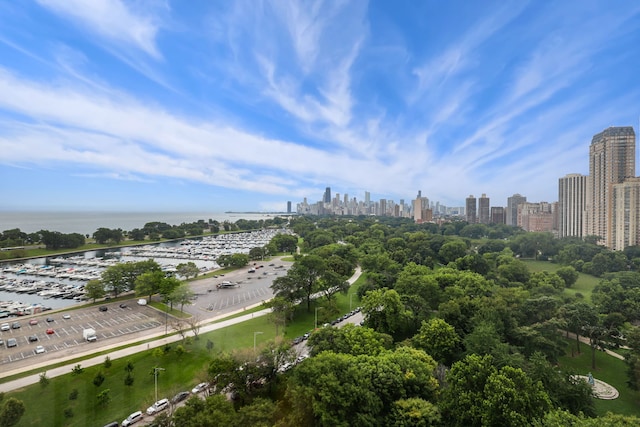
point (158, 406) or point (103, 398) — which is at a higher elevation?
point (103, 398)

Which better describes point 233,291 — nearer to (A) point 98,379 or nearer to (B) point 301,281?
(B) point 301,281

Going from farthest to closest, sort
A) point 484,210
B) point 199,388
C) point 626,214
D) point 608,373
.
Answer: point 484,210, point 626,214, point 608,373, point 199,388

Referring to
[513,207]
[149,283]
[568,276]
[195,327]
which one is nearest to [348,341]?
[195,327]

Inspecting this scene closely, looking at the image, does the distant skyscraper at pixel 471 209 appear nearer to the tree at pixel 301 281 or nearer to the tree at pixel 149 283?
the tree at pixel 301 281

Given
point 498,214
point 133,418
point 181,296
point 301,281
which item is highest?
point 498,214

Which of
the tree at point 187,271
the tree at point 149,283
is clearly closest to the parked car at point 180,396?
the tree at point 149,283

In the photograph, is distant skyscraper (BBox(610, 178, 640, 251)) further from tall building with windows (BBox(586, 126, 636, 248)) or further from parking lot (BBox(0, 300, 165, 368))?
parking lot (BBox(0, 300, 165, 368))
